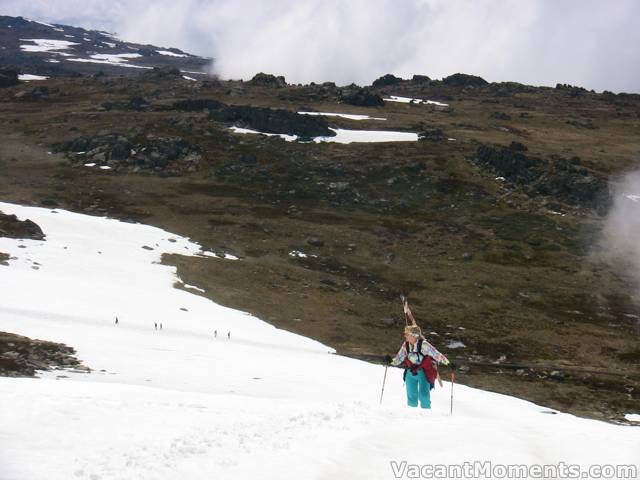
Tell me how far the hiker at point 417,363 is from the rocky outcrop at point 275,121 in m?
69.5

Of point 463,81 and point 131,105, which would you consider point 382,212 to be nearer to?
point 131,105

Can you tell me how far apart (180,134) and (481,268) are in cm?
5048

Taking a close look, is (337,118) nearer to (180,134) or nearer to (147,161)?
(180,134)

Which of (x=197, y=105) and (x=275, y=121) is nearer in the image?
(x=275, y=121)

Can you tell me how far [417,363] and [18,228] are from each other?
31.1 metres

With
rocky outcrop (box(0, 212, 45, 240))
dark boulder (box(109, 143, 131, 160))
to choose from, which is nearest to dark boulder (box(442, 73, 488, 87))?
dark boulder (box(109, 143, 131, 160))

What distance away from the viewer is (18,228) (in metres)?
37.9

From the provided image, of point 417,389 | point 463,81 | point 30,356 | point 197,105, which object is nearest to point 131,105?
point 197,105

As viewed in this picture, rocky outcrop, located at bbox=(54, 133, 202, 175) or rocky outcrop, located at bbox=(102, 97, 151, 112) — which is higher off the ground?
rocky outcrop, located at bbox=(102, 97, 151, 112)

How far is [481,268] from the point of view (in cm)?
4666

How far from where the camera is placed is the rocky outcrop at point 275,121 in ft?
277

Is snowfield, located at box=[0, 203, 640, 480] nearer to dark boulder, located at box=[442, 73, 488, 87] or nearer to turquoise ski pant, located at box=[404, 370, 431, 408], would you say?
A: turquoise ski pant, located at box=[404, 370, 431, 408]

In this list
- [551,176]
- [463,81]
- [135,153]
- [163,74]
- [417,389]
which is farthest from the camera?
[463,81]

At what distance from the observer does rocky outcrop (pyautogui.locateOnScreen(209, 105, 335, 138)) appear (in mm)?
84500
